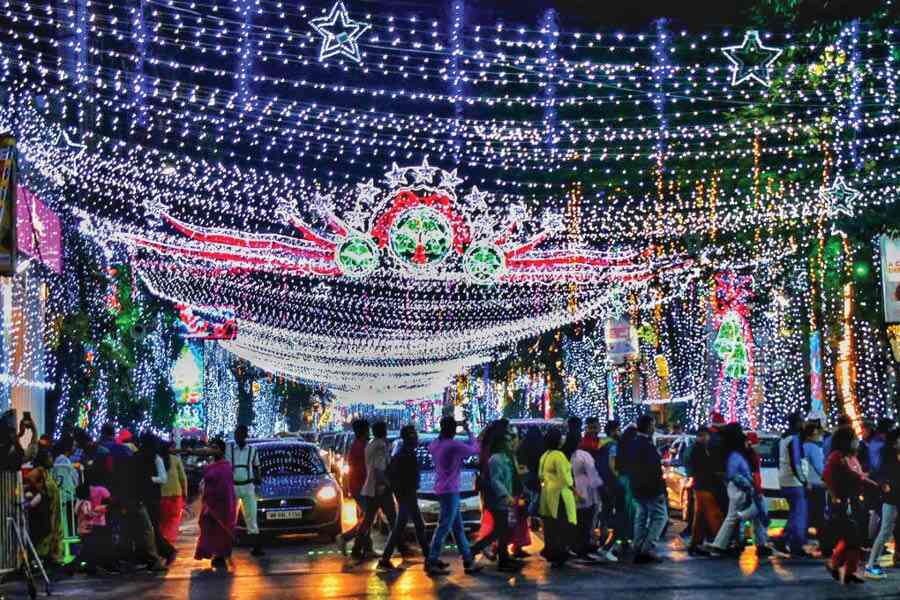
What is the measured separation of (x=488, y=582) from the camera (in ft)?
47.4

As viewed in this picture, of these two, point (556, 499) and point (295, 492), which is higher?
point (556, 499)

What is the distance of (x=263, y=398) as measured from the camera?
290 ft

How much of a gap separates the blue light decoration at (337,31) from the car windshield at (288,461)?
749cm

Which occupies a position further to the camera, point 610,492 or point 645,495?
point 610,492

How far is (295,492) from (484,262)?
24.8 ft

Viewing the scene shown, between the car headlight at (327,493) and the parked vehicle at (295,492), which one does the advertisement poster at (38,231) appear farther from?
the car headlight at (327,493)

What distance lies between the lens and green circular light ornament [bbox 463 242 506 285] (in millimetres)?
26391

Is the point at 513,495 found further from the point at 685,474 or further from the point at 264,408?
the point at 264,408

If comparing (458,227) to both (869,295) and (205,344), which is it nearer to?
(869,295)

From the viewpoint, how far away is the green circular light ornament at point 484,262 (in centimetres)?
2639

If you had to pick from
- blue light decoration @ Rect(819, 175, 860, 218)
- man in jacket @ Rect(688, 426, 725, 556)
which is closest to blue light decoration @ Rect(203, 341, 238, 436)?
blue light decoration @ Rect(819, 175, 860, 218)

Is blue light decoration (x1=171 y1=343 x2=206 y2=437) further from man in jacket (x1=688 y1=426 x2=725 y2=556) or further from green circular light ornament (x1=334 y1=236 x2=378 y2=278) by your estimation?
man in jacket (x1=688 y1=426 x2=725 y2=556)

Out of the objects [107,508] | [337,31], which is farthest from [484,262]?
[107,508]

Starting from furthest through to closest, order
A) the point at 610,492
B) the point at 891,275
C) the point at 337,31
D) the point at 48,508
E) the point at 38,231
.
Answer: the point at 891,275 → the point at 38,231 → the point at 610,492 → the point at 337,31 → the point at 48,508
